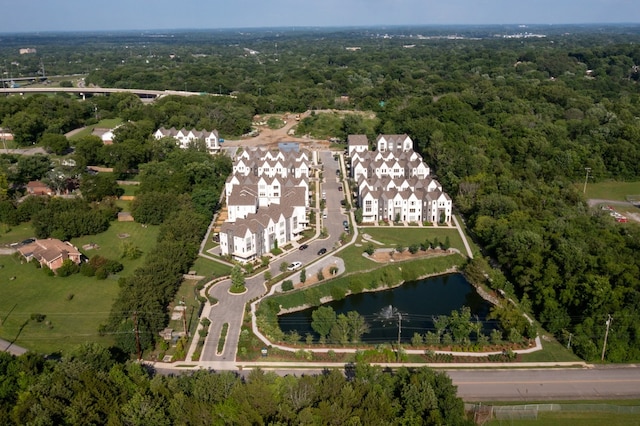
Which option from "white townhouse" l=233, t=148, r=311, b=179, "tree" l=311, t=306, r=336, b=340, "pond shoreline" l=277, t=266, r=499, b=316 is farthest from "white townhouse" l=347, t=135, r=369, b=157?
"tree" l=311, t=306, r=336, b=340

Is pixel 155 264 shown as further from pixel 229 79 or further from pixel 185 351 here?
pixel 229 79

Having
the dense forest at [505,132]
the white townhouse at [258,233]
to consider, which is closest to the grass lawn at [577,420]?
the dense forest at [505,132]

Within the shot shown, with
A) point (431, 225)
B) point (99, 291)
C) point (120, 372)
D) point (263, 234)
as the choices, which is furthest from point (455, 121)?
point (120, 372)

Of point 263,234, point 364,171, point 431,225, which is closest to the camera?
point 263,234

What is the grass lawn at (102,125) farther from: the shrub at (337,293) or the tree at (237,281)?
the shrub at (337,293)

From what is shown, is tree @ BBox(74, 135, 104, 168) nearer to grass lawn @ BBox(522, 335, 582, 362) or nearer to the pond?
the pond

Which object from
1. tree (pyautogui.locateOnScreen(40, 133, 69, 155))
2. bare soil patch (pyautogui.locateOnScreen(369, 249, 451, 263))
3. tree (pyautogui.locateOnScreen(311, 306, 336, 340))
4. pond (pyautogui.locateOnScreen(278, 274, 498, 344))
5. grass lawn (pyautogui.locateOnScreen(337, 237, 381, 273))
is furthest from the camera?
tree (pyautogui.locateOnScreen(40, 133, 69, 155))
